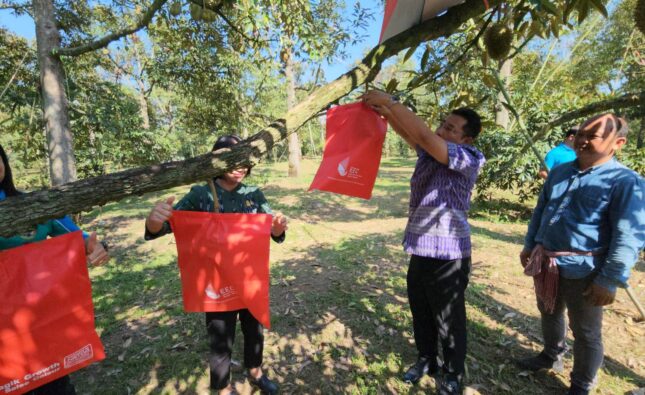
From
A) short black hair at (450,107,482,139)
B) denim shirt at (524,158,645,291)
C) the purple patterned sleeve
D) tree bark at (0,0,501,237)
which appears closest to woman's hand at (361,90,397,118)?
tree bark at (0,0,501,237)

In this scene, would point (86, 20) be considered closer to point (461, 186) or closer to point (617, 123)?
point (461, 186)

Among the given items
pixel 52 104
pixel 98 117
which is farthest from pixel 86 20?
pixel 52 104

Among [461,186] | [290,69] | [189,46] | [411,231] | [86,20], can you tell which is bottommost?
[411,231]

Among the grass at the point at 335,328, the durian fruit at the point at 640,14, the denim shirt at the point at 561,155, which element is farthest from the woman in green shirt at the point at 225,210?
the denim shirt at the point at 561,155

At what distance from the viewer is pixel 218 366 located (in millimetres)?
2170

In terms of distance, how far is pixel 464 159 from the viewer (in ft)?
6.20

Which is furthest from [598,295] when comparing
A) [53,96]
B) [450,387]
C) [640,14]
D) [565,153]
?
[53,96]

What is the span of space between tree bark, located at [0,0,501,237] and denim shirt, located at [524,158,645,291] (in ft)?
4.43

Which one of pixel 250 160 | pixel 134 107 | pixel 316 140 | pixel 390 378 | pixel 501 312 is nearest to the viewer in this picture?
pixel 250 160

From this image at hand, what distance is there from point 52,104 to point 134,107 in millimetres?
2916

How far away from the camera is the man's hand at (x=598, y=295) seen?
1918 mm

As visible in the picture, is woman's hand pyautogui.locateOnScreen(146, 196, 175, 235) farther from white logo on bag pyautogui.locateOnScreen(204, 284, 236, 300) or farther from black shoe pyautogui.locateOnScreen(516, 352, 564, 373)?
black shoe pyautogui.locateOnScreen(516, 352, 564, 373)

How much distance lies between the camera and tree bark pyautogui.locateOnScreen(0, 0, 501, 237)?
1.03 meters

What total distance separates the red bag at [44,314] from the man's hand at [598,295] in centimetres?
281
